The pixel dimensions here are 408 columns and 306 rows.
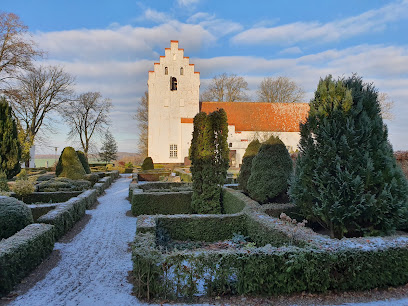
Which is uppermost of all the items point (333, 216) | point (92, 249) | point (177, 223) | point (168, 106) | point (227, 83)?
point (227, 83)

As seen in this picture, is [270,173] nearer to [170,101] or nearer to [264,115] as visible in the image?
[170,101]

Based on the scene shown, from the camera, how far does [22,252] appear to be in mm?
4910

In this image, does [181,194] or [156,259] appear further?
[181,194]

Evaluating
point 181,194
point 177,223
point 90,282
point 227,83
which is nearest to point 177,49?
point 227,83

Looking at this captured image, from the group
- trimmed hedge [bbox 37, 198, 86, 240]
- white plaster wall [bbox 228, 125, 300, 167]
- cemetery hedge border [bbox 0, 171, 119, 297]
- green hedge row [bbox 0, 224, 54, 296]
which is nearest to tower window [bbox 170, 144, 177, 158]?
white plaster wall [bbox 228, 125, 300, 167]

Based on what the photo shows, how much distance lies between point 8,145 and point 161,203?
1049 cm

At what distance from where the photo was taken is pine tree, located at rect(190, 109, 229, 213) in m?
9.76

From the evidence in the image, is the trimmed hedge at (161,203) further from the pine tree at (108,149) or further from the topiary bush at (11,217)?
the pine tree at (108,149)

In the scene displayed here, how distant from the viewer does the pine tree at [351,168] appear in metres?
5.52

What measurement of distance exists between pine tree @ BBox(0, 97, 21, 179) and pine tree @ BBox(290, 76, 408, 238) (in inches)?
611

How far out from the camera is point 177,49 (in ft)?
118

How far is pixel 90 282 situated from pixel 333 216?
4363mm

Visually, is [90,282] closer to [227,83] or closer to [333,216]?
[333,216]

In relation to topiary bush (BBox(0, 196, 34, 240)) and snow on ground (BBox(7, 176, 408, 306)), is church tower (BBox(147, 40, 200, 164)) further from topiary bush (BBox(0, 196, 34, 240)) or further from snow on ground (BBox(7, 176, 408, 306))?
topiary bush (BBox(0, 196, 34, 240))
